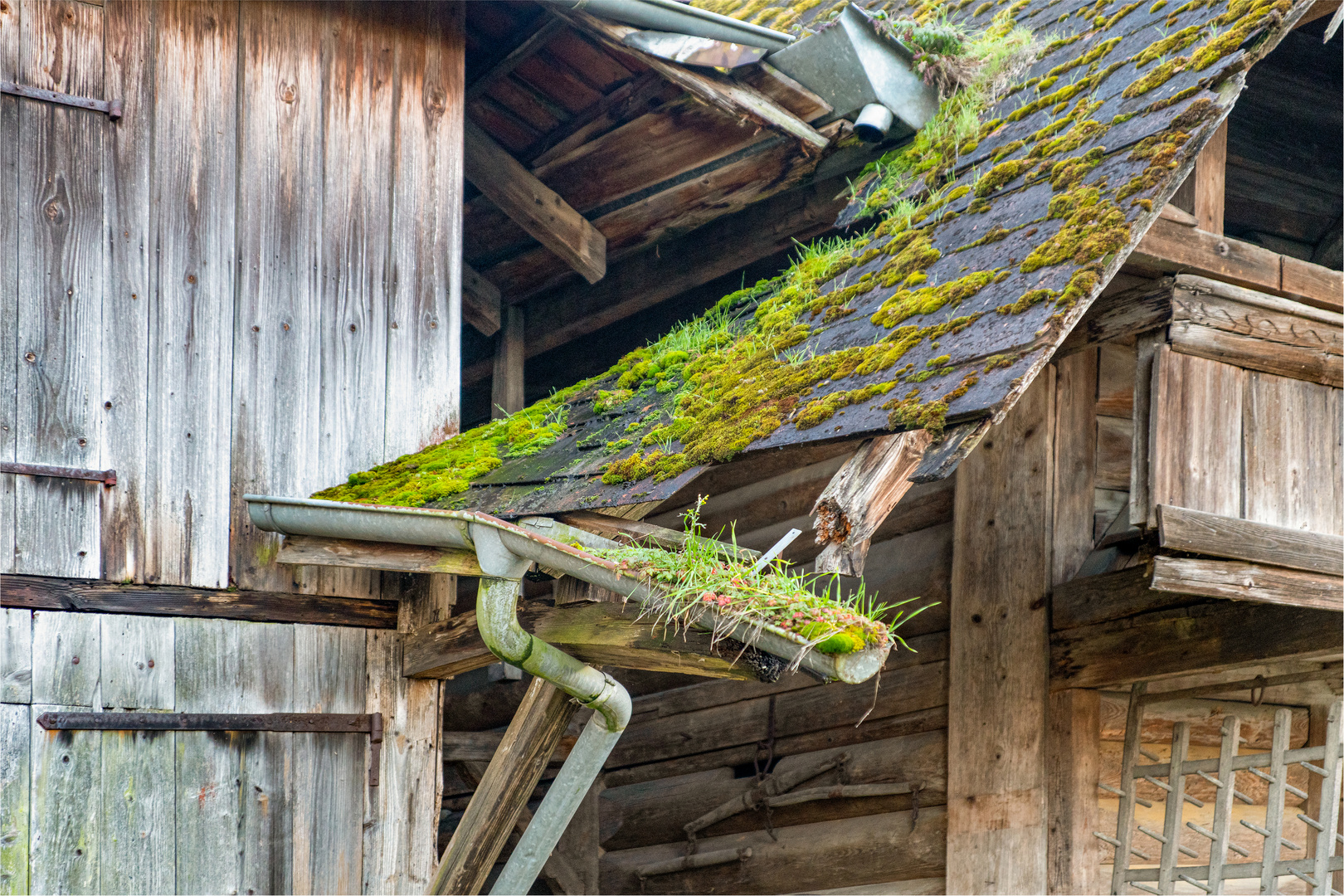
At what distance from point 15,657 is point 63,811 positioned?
1.76 feet

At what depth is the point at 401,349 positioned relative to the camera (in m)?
5.55

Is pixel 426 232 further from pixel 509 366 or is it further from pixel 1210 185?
pixel 1210 185

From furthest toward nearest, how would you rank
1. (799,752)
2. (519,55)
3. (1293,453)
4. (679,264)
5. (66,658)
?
(679,264)
(799,752)
(519,55)
(1293,453)
(66,658)

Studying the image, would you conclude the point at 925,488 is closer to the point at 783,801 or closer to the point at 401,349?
the point at 783,801

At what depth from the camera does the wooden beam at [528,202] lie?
6.50 meters

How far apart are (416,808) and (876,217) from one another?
2.98 meters

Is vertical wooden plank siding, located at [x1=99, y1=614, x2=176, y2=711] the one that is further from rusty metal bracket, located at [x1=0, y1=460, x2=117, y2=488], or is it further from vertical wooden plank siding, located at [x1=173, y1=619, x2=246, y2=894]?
rusty metal bracket, located at [x1=0, y1=460, x2=117, y2=488]

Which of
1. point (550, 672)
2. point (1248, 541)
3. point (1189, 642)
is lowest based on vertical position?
point (550, 672)

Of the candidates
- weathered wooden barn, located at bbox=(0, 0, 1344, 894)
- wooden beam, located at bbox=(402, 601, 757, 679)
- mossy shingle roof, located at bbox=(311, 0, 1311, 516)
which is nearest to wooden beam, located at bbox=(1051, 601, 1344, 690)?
weathered wooden barn, located at bbox=(0, 0, 1344, 894)

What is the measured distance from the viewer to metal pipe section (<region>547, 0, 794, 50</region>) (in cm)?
539

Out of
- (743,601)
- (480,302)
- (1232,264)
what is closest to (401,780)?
(743,601)

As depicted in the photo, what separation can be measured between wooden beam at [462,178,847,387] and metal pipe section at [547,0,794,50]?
2.63 feet

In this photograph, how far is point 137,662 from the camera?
4660mm

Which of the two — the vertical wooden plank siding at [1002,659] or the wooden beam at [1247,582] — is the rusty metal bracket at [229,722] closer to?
the vertical wooden plank siding at [1002,659]
